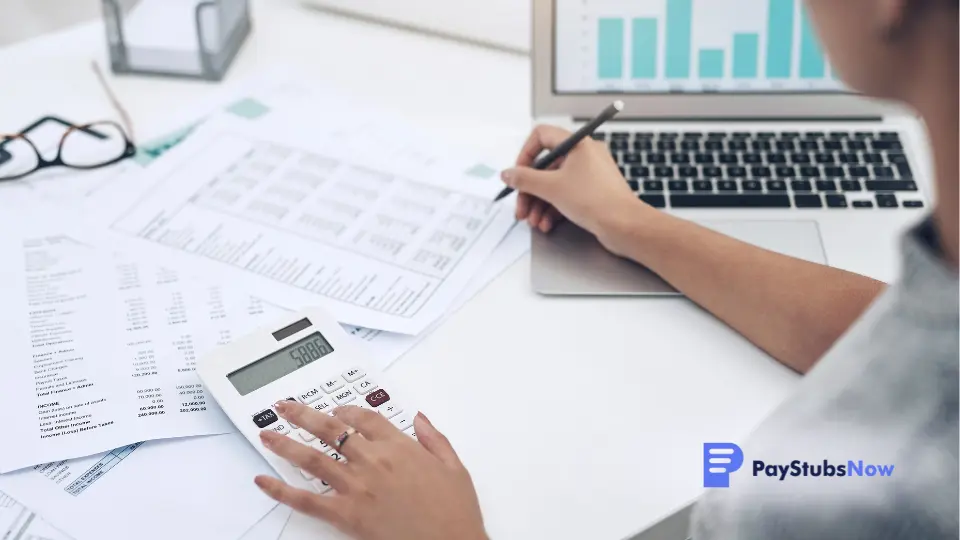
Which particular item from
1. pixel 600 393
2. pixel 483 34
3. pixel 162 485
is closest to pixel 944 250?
pixel 600 393

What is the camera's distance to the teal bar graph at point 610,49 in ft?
3.30

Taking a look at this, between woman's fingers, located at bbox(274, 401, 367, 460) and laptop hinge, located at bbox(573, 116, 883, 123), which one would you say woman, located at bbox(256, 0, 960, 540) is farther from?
laptop hinge, located at bbox(573, 116, 883, 123)

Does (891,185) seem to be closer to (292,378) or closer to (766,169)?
(766,169)

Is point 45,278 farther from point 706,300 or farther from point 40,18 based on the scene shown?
point 40,18

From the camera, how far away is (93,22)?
4.12ft

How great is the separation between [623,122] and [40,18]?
0.94 meters

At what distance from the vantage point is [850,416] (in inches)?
20.1

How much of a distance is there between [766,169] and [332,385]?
0.49 m

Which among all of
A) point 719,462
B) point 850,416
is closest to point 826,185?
point 719,462

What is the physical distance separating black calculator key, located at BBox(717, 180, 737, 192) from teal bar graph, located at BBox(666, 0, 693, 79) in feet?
0.47

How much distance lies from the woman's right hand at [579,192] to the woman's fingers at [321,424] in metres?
0.30

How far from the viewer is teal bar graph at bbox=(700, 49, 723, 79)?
1016 millimetres

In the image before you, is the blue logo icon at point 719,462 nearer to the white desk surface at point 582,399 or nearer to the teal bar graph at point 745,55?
the white desk surface at point 582,399

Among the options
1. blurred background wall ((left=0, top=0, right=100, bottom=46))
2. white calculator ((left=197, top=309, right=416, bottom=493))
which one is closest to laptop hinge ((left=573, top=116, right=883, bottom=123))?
white calculator ((left=197, top=309, right=416, bottom=493))
